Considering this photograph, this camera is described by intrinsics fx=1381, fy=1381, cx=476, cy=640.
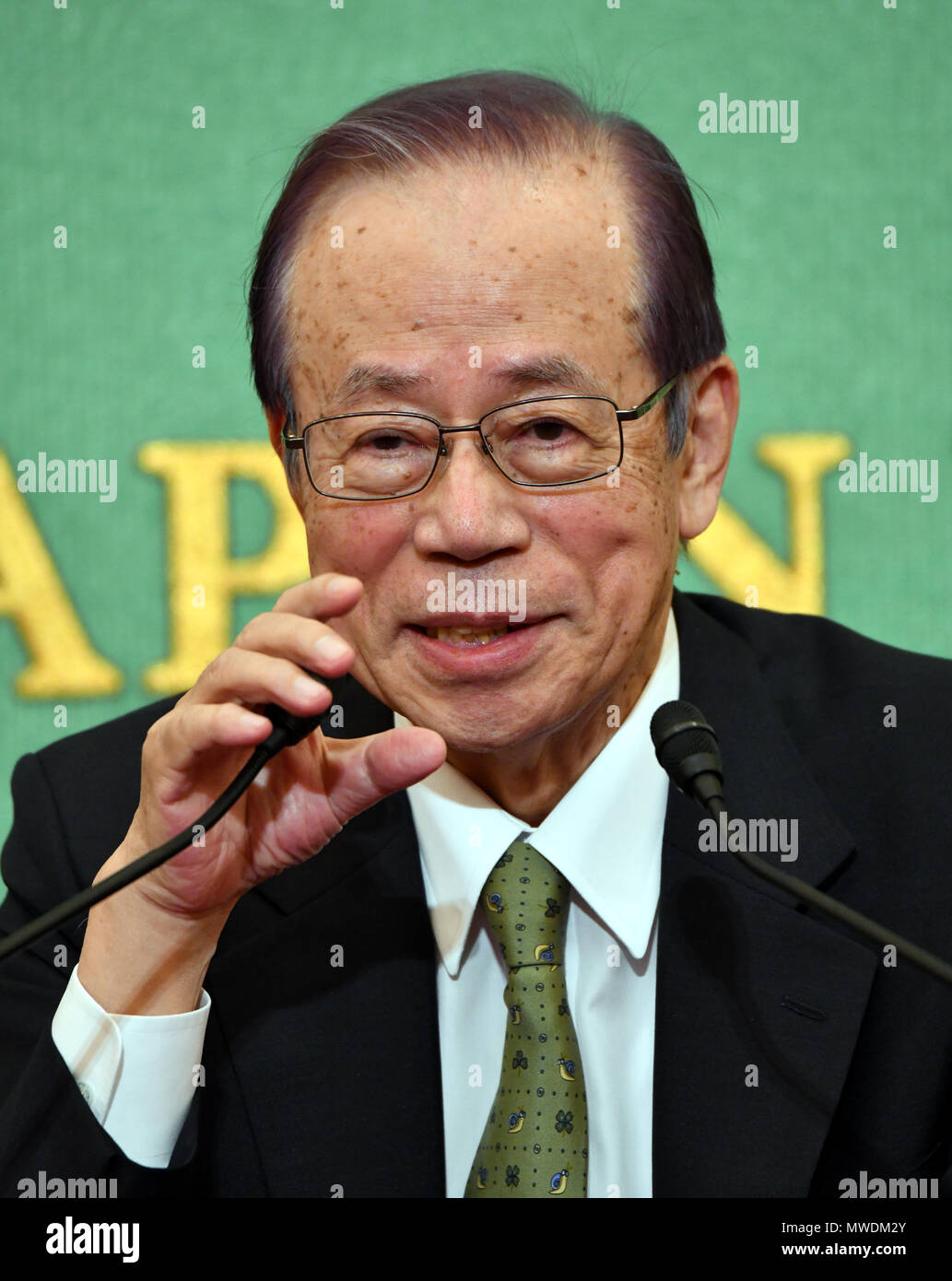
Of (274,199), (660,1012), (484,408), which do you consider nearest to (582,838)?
(660,1012)

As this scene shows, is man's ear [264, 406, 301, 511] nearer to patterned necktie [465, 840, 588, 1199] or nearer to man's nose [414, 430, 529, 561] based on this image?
man's nose [414, 430, 529, 561]

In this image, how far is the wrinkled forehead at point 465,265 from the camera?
151cm

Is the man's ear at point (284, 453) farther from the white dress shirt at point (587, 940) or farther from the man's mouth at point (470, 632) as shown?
the white dress shirt at point (587, 940)

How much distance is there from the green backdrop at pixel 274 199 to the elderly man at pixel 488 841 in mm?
748

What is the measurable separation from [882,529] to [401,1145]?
56.0 inches

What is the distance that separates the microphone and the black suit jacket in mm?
272

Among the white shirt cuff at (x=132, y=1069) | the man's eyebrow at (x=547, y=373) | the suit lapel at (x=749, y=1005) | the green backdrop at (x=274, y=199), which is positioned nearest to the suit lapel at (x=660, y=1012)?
the suit lapel at (x=749, y=1005)

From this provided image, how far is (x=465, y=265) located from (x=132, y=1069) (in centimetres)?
92

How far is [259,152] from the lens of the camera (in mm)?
2498

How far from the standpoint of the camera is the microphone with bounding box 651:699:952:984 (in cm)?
117

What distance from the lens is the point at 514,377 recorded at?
4.95 ft

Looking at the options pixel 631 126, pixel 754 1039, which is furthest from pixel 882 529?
pixel 754 1039

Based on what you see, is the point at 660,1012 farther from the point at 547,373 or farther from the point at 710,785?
the point at 547,373
